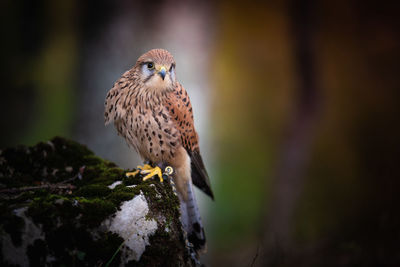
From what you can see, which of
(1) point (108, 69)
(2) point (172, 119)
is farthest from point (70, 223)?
(1) point (108, 69)

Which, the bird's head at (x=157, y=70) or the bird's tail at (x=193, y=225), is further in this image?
the bird's tail at (x=193, y=225)

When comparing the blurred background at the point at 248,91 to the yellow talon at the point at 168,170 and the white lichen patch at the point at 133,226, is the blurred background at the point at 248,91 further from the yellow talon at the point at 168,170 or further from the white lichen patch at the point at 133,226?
the white lichen patch at the point at 133,226

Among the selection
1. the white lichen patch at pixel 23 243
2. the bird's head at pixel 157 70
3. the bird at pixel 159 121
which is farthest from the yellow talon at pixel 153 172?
the white lichen patch at pixel 23 243

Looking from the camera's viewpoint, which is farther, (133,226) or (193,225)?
(193,225)

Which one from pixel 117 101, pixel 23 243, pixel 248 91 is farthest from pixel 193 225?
pixel 248 91

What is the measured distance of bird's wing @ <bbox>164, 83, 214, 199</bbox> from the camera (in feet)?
8.29

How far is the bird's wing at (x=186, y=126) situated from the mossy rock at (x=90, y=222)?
445mm

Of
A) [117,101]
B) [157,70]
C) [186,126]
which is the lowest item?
[186,126]

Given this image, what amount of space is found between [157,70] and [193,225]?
1.23 meters

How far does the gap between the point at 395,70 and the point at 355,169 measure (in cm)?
220

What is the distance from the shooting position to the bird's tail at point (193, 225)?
2.42 metres

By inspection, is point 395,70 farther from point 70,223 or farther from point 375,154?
point 70,223

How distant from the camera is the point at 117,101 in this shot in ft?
8.30

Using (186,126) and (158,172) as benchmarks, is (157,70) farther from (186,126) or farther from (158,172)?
(158,172)
